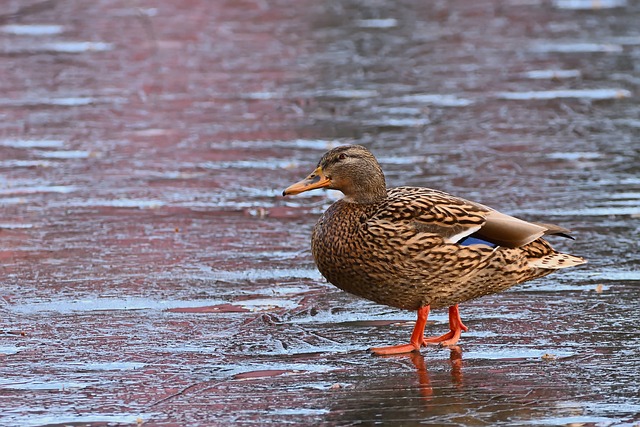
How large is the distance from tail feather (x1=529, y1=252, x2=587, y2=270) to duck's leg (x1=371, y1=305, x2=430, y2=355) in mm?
577

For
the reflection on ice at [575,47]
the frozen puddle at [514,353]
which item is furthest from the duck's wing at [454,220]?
the reflection on ice at [575,47]

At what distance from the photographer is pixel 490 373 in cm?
570

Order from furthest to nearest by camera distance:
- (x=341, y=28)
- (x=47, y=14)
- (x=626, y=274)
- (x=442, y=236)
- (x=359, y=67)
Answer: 1. (x=47, y=14)
2. (x=341, y=28)
3. (x=359, y=67)
4. (x=626, y=274)
5. (x=442, y=236)

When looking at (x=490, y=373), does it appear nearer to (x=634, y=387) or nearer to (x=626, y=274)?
(x=634, y=387)

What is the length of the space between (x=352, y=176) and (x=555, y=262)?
3.41 feet

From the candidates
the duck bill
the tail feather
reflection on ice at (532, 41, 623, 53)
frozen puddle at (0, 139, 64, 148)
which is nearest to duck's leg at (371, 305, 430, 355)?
the tail feather

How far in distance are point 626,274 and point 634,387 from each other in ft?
6.35

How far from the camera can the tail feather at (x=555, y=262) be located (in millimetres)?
6324

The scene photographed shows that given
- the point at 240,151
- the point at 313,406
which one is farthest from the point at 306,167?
the point at 313,406

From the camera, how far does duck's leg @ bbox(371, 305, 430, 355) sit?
604cm

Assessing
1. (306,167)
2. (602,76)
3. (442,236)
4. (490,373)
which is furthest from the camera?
(602,76)

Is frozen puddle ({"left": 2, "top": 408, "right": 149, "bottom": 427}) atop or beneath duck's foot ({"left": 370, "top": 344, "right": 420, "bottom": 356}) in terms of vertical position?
atop

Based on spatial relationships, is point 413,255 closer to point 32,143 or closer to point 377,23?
point 32,143

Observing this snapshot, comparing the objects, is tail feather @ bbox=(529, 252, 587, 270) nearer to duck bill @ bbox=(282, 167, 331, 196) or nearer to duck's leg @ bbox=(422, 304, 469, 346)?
duck's leg @ bbox=(422, 304, 469, 346)
